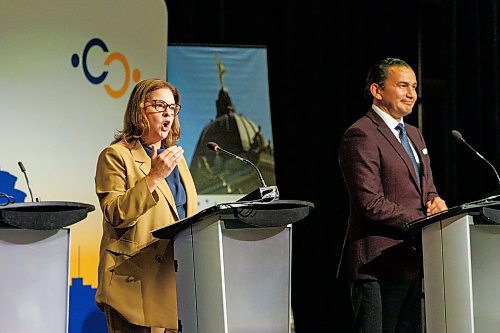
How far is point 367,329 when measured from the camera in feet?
12.1

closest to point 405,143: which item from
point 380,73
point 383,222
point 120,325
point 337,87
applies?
point 380,73

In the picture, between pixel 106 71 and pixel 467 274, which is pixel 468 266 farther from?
pixel 106 71

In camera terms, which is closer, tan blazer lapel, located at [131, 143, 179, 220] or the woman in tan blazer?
the woman in tan blazer

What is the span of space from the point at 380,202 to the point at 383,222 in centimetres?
8

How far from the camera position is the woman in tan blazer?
322 cm

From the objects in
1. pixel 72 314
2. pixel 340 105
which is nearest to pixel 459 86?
pixel 340 105

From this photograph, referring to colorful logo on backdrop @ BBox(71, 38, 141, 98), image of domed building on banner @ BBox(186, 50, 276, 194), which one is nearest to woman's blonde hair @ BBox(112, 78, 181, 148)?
colorful logo on backdrop @ BBox(71, 38, 141, 98)

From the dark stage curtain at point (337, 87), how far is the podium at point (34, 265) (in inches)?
110

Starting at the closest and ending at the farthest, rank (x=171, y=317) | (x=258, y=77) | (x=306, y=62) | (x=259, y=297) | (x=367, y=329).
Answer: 1. (x=259, y=297)
2. (x=171, y=317)
3. (x=367, y=329)
4. (x=258, y=77)
5. (x=306, y=62)

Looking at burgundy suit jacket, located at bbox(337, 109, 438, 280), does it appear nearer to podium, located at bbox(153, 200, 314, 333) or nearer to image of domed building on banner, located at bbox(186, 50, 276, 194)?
podium, located at bbox(153, 200, 314, 333)

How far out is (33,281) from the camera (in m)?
2.96

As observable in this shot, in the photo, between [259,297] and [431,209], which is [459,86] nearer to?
[431,209]

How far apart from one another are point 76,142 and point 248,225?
6.51 feet

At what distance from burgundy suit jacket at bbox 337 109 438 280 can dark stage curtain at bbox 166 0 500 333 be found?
1.86 metres
